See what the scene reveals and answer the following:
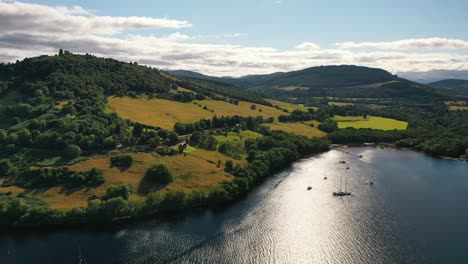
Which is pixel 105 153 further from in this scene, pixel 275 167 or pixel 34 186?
pixel 275 167

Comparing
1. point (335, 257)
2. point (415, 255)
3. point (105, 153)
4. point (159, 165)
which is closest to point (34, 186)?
point (105, 153)

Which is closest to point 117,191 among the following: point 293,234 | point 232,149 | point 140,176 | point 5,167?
point 140,176

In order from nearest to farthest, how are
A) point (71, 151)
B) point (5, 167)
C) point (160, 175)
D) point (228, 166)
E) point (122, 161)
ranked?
point (5, 167)
point (160, 175)
point (122, 161)
point (71, 151)
point (228, 166)

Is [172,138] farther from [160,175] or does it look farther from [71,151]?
[71,151]

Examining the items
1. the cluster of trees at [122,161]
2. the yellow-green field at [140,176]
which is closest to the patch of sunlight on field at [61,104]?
the yellow-green field at [140,176]

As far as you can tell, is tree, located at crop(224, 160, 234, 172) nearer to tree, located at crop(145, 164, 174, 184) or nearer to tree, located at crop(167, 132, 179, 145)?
tree, located at crop(145, 164, 174, 184)

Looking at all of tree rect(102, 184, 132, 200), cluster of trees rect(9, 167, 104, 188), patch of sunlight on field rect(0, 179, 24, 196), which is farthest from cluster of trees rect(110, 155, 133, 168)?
patch of sunlight on field rect(0, 179, 24, 196)
